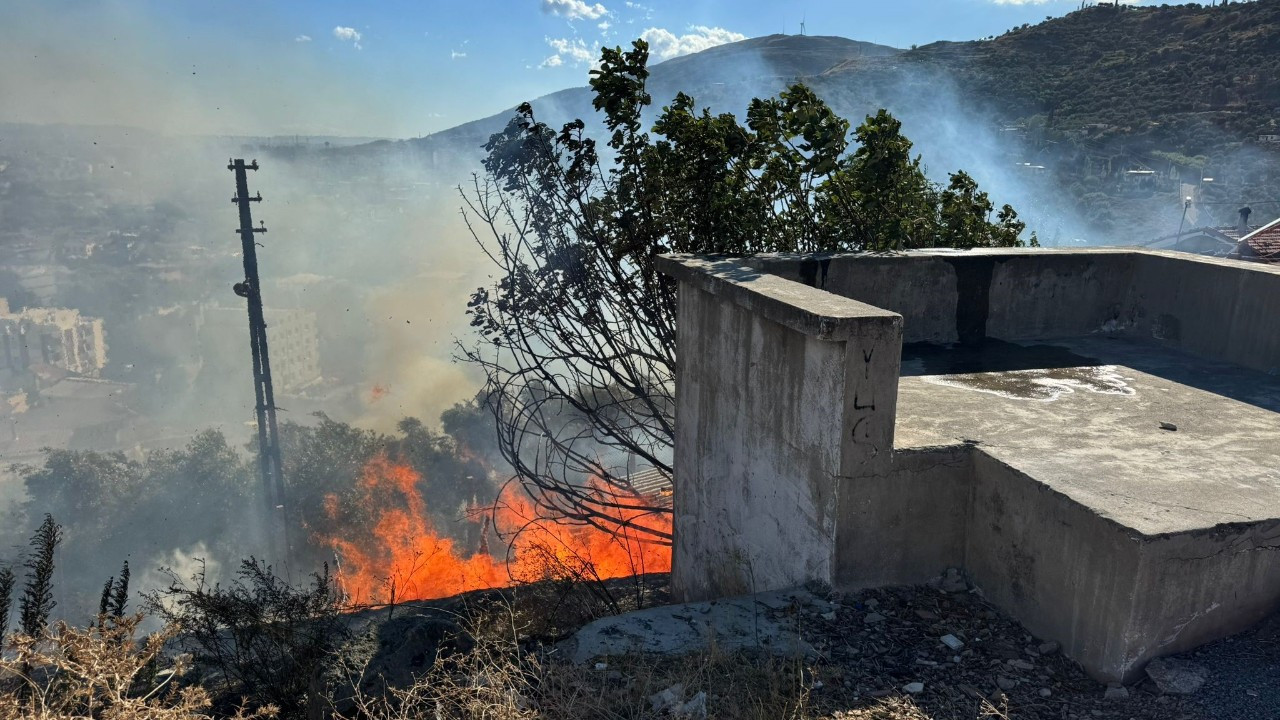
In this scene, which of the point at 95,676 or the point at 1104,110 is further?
the point at 1104,110

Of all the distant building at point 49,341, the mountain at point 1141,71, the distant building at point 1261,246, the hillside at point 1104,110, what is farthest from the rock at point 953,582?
Answer: the mountain at point 1141,71

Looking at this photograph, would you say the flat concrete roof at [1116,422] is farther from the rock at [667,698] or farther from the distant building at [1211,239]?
the distant building at [1211,239]

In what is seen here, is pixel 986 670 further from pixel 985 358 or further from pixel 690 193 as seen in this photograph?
pixel 690 193

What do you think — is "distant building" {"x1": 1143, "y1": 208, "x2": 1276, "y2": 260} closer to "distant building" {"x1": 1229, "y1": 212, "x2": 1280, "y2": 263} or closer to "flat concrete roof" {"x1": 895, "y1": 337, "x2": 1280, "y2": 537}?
"distant building" {"x1": 1229, "y1": 212, "x2": 1280, "y2": 263}

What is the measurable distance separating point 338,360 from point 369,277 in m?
14.5

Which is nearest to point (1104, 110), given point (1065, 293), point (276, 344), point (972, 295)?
point (276, 344)

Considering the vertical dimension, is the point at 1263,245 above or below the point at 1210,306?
below

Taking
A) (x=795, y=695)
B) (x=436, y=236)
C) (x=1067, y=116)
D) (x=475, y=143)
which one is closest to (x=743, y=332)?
(x=795, y=695)

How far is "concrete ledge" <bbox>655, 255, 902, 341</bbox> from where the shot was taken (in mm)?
3803

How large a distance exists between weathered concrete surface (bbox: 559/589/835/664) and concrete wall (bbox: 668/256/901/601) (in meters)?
0.25

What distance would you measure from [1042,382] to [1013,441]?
137cm

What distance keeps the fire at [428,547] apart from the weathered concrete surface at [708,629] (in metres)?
9.48

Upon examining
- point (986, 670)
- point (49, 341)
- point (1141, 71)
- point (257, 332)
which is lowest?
point (49, 341)

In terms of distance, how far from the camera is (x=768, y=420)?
4629mm
